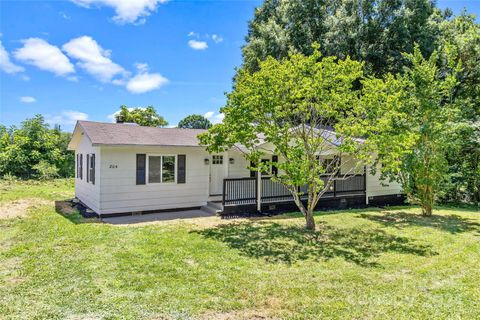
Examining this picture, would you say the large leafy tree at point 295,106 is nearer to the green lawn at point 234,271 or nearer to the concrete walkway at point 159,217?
the green lawn at point 234,271

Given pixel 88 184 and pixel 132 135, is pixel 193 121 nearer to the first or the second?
pixel 88 184

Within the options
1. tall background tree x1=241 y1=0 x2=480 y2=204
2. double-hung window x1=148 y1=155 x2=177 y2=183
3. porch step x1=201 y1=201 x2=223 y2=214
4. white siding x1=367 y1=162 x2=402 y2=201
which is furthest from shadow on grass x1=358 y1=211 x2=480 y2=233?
double-hung window x1=148 y1=155 x2=177 y2=183

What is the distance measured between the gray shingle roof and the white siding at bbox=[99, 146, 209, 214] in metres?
0.26

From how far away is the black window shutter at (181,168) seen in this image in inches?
431

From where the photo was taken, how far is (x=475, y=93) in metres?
16.5

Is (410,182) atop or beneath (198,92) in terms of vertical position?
beneath

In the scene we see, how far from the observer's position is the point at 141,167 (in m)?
10.3

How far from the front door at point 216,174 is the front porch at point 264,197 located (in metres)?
1.71

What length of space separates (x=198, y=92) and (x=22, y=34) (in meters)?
16.1

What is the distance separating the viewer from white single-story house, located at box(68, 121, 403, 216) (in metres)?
9.80

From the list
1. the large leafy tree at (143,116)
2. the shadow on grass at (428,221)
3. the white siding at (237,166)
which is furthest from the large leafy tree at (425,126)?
the large leafy tree at (143,116)

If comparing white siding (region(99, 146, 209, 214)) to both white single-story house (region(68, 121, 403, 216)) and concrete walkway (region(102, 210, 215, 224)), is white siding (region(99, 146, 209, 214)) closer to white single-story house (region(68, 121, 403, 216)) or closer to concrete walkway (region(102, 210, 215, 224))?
white single-story house (region(68, 121, 403, 216))

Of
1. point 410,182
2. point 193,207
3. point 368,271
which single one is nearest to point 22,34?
point 193,207

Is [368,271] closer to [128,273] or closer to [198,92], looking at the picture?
[128,273]
